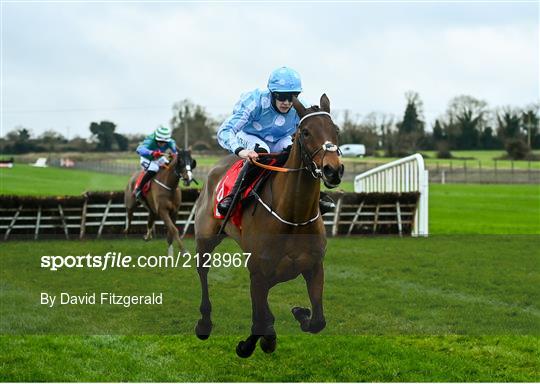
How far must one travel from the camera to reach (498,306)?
334 inches

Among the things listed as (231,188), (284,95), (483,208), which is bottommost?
(483,208)

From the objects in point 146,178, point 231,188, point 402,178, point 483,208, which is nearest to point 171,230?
point 231,188

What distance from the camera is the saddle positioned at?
4.96 meters

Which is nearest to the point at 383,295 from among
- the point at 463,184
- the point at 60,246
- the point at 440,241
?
the point at 60,246

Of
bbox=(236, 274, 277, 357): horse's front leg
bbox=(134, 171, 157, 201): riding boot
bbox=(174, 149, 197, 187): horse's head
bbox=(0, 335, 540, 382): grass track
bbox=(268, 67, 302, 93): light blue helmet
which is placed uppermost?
bbox=(268, 67, 302, 93): light blue helmet

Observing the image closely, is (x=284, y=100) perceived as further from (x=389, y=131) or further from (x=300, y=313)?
(x=389, y=131)

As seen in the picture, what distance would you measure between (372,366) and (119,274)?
146 inches

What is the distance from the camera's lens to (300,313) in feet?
15.5

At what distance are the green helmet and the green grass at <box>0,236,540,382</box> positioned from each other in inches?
53.9

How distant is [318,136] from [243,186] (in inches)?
44.1

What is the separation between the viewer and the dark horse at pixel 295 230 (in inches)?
167

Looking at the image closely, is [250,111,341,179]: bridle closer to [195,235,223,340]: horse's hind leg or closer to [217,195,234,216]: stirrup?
[217,195,234,216]: stirrup

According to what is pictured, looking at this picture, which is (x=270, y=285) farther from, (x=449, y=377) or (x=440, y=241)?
(x=440, y=241)

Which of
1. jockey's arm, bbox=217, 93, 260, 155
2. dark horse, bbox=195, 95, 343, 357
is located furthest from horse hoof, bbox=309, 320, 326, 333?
jockey's arm, bbox=217, 93, 260, 155
